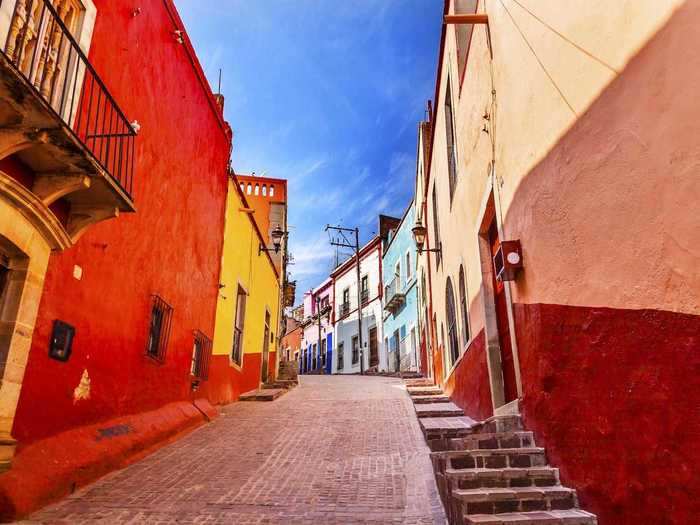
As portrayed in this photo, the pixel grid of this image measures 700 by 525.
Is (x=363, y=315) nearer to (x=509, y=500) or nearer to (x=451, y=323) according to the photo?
(x=451, y=323)

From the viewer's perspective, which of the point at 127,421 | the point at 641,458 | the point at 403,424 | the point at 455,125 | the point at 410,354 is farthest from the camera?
the point at 410,354

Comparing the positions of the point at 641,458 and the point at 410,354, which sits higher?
the point at 410,354

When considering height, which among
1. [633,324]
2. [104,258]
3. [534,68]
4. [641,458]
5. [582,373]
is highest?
[534,68]

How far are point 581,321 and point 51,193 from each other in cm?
465

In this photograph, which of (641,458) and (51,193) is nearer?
(641,458)

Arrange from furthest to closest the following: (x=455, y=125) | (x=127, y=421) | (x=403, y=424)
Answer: (x=455, y=125) → (x=403, y=424) → (x=127, y=421)

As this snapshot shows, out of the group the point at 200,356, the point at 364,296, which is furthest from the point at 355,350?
the point at 200,356

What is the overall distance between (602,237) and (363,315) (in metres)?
27.6

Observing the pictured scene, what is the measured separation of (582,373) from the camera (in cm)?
392

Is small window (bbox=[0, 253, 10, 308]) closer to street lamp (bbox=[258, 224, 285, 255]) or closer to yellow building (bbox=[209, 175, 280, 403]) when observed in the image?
yellow building (bbox=[209, 175, 280, 403])

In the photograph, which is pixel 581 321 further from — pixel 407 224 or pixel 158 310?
pixel 407 224

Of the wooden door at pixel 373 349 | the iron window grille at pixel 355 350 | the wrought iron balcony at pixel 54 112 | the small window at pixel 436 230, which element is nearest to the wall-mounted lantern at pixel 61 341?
the wrought iron balcony at pixel 54 112

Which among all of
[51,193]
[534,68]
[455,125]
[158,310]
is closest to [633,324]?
[534,68]

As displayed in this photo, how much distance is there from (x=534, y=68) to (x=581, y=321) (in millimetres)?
2506
